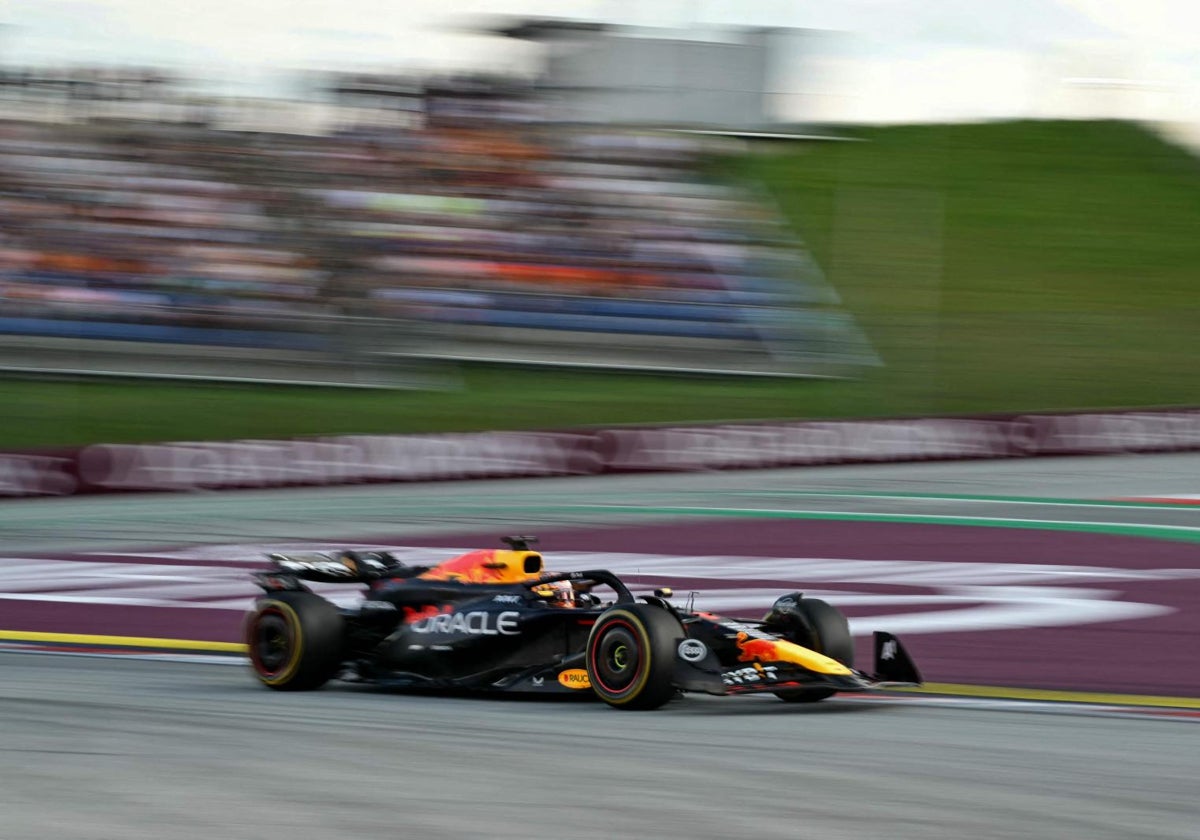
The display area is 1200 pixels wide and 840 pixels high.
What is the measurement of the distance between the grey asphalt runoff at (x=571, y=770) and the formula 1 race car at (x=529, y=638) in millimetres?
139

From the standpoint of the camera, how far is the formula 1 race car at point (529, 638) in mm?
6496

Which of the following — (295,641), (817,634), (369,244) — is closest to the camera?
(817,634)

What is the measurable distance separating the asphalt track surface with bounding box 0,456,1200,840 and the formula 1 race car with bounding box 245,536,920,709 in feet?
0.42

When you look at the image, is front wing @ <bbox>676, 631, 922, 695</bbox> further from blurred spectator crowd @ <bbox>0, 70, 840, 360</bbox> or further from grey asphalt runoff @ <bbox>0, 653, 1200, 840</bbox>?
blurred spectator crowd @ <bbox>0, 70, 840, 360</bbox>

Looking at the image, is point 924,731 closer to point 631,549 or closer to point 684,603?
point 684,603

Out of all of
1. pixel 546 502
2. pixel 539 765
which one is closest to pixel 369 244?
pixel 546 502

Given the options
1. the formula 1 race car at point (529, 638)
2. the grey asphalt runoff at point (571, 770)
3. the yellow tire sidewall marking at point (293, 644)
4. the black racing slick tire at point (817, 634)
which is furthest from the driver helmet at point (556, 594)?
the yellow tire sidewall marking at point (293, 644)

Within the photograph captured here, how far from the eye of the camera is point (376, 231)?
26.2 metres

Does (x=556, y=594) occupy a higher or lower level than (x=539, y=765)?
higher

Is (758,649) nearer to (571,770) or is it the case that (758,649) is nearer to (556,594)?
(556,594)

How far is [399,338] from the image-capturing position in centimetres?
2484

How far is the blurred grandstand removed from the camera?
23781mm

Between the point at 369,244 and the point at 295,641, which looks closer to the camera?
the point at 295,641

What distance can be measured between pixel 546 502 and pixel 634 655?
33.1 ft
